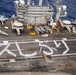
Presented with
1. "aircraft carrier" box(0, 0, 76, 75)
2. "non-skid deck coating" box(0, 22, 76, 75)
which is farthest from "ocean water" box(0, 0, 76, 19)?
"non-skid deck coating" box(0, 22, 76, 75)

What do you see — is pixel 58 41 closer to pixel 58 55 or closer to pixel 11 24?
pixel 58 55

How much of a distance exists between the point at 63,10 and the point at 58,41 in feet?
32.5

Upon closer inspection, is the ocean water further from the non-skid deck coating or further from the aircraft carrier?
the non-skid deck coating

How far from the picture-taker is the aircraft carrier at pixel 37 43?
47.0 meters

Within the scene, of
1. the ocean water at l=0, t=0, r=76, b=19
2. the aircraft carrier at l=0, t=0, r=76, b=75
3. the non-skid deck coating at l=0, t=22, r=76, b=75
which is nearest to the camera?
the non-skid deck coating at l=0, t=22, r=76, b=75

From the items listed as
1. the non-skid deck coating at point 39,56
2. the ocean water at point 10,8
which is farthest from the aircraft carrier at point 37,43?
the ocean water at point 10,8

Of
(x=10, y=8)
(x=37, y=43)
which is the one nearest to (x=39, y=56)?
(x=37, y=43)

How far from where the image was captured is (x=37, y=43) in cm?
5441

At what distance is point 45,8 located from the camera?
59.8m

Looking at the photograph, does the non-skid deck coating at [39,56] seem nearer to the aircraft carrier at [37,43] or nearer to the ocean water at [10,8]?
the aircraft carrier at [37,43]

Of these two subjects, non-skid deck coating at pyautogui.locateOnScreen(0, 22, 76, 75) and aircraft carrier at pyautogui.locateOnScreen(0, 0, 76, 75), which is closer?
non-skid deck coating at pyautogui.locateOnScreen(0, 22, 76, 75)

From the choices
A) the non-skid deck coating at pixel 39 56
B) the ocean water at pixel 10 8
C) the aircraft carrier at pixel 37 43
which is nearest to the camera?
the non-skid deck coating at pixel 39 56

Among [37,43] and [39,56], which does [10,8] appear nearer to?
[37,43]

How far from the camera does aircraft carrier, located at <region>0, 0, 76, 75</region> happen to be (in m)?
47.0
